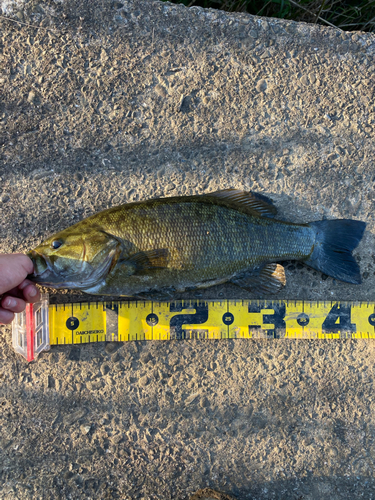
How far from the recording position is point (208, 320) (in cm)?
297

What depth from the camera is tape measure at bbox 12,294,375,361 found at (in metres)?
2.90

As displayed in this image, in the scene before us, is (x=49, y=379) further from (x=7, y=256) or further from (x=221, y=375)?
(x=221, y=375)

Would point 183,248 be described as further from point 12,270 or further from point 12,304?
point 12,304

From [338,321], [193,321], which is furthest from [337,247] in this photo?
[193,321]

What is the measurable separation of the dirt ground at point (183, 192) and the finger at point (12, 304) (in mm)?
406

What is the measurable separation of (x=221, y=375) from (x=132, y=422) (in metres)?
0.88

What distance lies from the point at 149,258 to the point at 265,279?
3.39 ft

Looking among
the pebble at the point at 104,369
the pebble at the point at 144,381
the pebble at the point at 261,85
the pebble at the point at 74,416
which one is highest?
the pebble at the point at 261,85

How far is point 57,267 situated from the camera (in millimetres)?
2467

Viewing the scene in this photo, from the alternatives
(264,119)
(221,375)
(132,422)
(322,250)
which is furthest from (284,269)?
(132,422)

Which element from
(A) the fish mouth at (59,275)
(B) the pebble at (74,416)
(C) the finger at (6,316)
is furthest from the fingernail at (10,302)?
(B) the pebble at (74,416)

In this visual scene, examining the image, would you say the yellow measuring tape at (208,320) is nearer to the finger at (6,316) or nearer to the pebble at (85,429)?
the finger at (6,316)

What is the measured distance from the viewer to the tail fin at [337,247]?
2.91 metres

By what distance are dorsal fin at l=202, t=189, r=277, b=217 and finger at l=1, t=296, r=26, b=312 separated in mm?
1726
